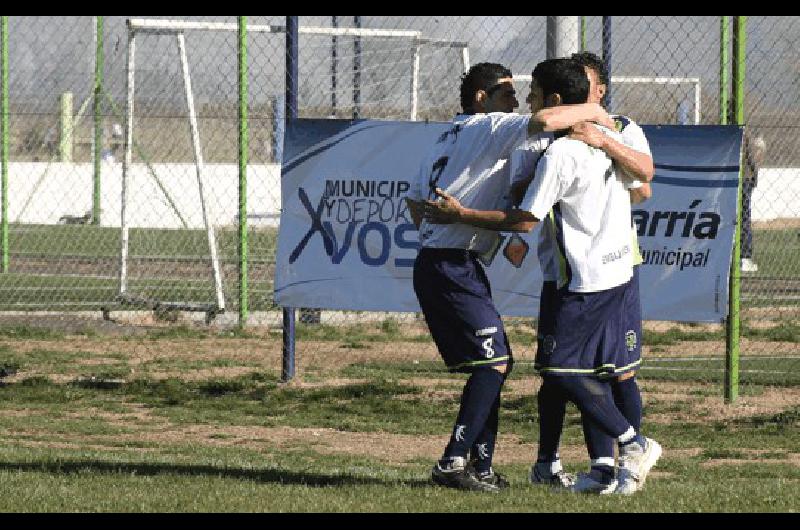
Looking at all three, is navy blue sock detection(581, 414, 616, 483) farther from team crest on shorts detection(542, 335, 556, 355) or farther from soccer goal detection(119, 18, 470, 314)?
soccer goal detection(119, 18, 470, 314)

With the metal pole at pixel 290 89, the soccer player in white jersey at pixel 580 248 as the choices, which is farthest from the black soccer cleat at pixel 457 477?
the metal pole at pixel 290 89

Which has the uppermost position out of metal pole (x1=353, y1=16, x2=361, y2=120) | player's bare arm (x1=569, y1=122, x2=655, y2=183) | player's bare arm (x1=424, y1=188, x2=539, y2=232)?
metal pole (x1=353, y1=16, x2=361, y2=120)

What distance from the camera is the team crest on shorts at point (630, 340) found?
7.28m

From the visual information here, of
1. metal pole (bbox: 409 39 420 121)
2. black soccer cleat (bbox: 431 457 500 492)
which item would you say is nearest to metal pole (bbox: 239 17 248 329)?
metal pole (bbox: 409 39 420 121)

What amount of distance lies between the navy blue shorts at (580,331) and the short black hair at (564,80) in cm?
85

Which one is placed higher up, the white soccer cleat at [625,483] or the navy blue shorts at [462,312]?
the navy blue shorts at [462,312]

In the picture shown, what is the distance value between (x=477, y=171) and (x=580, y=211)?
57cm

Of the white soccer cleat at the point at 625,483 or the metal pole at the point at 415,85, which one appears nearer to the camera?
the white soccer cleat at the point at 625,483

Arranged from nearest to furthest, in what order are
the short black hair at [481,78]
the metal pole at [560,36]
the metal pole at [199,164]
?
the short black hair at [481,78], the metal pole at [560,36], the metal pole at [199,164]

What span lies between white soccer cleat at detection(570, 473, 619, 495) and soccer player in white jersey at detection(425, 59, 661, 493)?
0.04 ft

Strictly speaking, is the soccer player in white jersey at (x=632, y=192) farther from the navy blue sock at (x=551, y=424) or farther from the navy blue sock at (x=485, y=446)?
the navy blue sock at (x=485, y=446)

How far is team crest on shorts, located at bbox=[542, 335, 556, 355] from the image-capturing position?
7.05 metres

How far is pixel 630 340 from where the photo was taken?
288 inches

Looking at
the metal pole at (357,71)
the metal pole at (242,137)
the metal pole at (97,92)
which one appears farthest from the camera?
the metal pole at (97,92)
